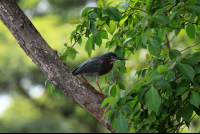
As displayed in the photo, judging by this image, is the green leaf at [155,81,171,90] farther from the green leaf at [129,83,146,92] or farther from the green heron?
the green heron

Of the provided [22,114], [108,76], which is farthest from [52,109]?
[108,76]

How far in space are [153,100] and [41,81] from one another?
6078 mm

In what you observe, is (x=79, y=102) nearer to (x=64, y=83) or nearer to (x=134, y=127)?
(x=64, y=83)

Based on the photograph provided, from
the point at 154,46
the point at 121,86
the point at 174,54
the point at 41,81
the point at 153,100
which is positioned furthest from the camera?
the point at 41,81

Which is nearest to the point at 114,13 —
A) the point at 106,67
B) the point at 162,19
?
the point at 162,19

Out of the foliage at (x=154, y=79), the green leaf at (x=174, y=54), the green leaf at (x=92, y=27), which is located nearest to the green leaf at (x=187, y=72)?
the foliage at (x=154, y=79)

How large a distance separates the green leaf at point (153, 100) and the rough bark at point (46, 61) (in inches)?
30.3

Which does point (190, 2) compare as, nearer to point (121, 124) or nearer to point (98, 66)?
point (121, 124)

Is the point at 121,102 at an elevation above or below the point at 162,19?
below

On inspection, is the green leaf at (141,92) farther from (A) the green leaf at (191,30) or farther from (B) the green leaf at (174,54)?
(A) the green leaf at (191,30)

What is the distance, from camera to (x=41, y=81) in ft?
22.7

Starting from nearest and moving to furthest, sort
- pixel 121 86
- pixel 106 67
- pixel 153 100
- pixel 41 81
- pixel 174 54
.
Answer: pixel 153 100 → pixel 174 54 → pixel 121 86 → pixel 106 67 → pixel 41 81

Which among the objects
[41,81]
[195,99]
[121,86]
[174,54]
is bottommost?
[41,81]

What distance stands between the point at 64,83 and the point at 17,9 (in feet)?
2.59
